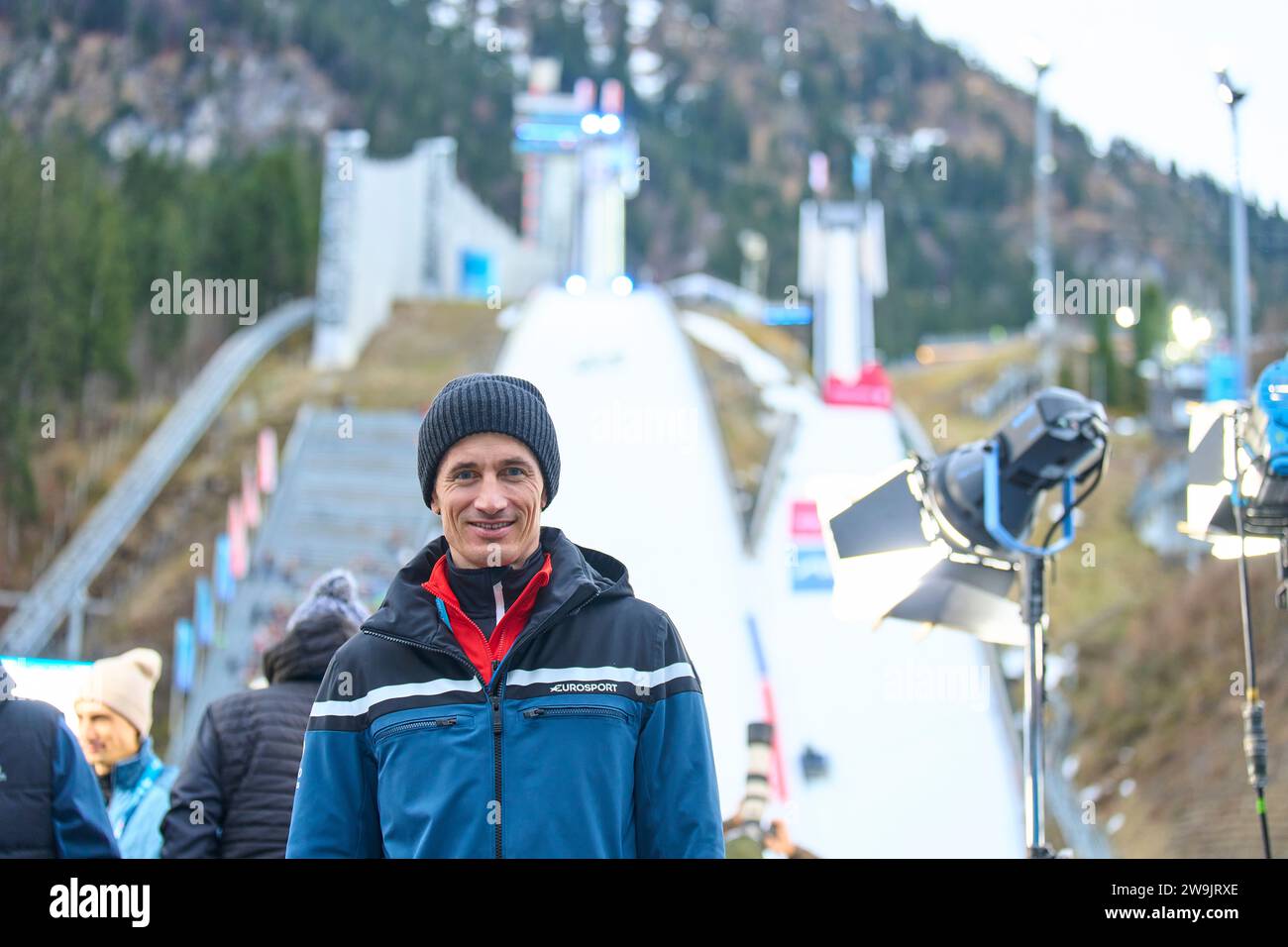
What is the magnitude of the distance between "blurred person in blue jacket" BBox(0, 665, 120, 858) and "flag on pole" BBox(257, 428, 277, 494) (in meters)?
12.5

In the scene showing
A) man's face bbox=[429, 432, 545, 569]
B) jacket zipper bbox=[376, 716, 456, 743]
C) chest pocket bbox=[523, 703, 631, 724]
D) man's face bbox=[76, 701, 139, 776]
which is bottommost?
man's face bbox=[76, 701, 139, 776]

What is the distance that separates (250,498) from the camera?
1411 cm

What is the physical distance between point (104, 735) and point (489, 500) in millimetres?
1630

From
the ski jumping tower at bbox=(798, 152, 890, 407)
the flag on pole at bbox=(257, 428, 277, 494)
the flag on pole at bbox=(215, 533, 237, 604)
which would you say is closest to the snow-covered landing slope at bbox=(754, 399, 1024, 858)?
the flag on pole at bbox=(215, 533, 237, 604)

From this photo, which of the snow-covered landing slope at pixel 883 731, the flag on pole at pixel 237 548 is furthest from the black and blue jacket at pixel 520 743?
the flag on pole at pixel 237 548

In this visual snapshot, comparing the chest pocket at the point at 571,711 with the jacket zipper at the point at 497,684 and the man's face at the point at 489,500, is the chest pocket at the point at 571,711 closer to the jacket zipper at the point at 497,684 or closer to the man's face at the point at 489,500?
the jacket zipper at the point at 497,684

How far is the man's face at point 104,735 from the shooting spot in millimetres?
A: 2857

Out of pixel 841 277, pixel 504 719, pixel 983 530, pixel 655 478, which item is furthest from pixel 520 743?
pixel 841 277

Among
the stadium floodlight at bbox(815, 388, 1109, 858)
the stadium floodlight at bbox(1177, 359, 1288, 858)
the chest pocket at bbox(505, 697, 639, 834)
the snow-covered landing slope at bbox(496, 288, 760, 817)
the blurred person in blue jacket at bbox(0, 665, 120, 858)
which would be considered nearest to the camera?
the chest pocket at bbox(505, 697, 639, 834)

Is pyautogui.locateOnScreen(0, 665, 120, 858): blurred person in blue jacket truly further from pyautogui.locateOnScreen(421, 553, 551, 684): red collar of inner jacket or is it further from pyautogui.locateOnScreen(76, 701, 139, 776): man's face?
pyautogui.locateOnScreen(421, 553, 551, 684): red collar of inner jacket

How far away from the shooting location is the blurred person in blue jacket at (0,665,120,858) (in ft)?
6.96

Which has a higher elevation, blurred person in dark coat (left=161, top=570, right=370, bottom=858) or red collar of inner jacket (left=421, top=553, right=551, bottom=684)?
red collar of inner jacket (left=421, top=553, right=551, bottom=684)

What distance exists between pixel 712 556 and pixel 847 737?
66.8 inches

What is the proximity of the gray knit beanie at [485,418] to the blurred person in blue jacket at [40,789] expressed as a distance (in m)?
0.87
